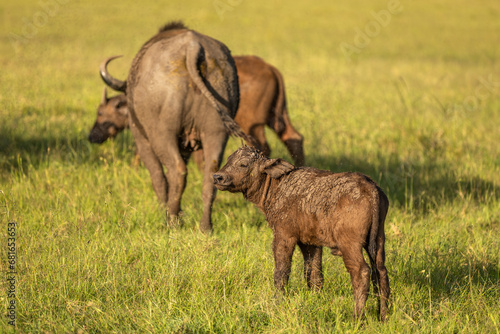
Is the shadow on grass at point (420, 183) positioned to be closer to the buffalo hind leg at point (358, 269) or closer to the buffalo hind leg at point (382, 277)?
the buffalo hind leg at point (382, 277)

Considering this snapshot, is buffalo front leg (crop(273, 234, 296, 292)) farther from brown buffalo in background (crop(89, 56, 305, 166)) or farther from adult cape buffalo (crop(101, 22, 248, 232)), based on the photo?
brown buffalo in background (crop(89, 56, 305, 166))

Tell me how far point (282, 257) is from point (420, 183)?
391 cm

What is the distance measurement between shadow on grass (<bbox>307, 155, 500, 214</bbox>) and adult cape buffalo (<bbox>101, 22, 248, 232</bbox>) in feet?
4.75

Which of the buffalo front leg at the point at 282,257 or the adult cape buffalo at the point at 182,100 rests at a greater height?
the adult cape buffalo at the point at 182,100

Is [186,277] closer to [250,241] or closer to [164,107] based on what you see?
[250,241]

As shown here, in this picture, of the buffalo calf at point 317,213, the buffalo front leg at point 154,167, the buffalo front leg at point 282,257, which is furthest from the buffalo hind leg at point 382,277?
the buffalo front leg at point 154,167

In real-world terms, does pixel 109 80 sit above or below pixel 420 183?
above

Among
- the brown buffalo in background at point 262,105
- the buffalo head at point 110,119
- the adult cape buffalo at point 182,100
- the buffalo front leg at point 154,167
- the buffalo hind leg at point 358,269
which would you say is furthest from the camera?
the buffalo head at point 110,119

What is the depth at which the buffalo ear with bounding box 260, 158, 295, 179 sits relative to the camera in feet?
13.5

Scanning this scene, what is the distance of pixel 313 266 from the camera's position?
14.0ft

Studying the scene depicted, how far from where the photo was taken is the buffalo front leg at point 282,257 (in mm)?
3957

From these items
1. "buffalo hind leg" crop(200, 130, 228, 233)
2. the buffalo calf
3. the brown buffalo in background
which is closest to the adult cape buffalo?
"buffalo hind leg" crop(200, 130, 228, 233)

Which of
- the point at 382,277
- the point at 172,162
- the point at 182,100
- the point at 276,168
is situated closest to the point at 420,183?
the point at 172,162

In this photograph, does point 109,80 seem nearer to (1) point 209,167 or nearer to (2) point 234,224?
(1) point 209,167
